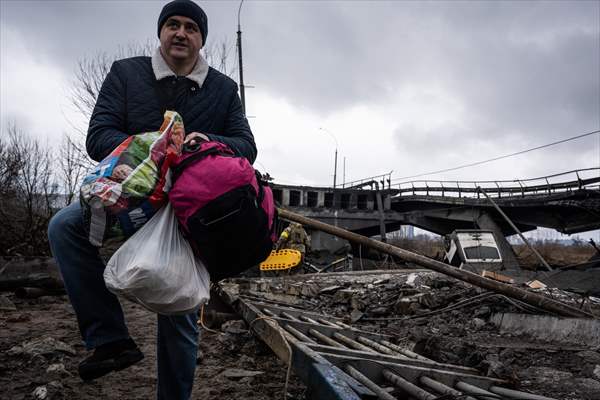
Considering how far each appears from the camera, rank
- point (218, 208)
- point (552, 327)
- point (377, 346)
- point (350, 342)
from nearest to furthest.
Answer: point (218, 208)
point (377, 346)
point (350, 342)
point (552, 327)

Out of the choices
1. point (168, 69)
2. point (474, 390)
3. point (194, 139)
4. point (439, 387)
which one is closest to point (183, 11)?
point (168, 69)

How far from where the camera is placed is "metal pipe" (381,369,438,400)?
225cm

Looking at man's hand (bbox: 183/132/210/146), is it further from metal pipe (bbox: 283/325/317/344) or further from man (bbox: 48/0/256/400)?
metal pipe (bbox: 283/325/317/344)

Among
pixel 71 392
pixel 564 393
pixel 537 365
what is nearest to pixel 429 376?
pixel 564 393

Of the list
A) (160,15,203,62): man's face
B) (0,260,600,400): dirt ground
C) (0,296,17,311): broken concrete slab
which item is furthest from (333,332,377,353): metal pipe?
(0,296,17,311): broken concrete slab

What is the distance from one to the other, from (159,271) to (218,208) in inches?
11.3

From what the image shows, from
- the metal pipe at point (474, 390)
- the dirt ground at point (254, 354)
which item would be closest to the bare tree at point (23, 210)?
the dirt ground at point (254, 354)

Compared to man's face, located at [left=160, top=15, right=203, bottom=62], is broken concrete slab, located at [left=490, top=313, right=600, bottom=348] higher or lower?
lower

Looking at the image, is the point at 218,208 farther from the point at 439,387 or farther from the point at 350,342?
the point at 350,342

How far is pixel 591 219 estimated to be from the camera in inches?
944

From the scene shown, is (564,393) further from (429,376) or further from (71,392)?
(71,392)

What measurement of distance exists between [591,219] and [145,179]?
28263 mm

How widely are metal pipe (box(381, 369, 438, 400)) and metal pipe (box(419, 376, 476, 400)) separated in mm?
101

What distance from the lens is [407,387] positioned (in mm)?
2375
